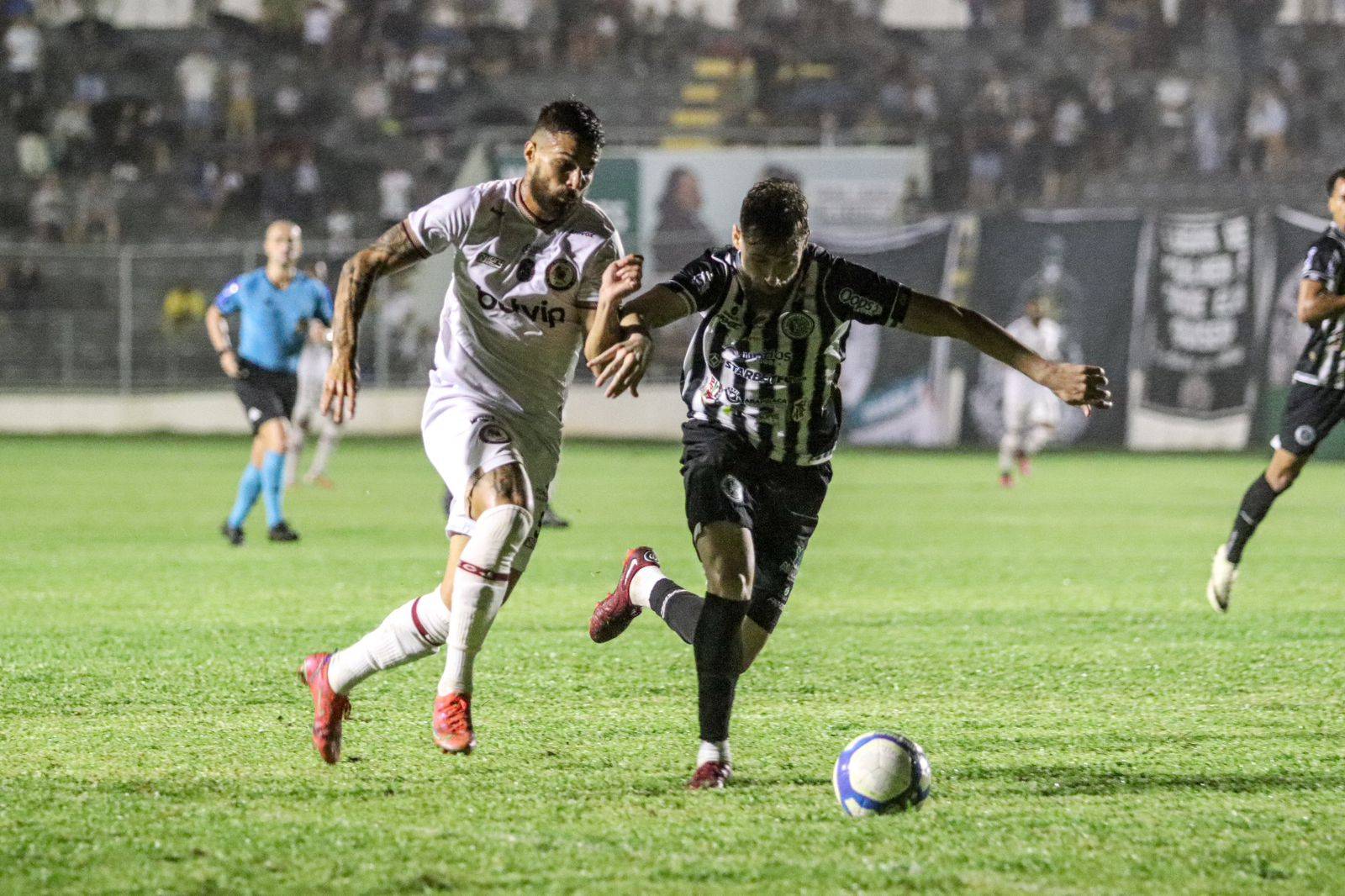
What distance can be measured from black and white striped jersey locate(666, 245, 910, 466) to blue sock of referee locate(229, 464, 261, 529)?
7590 mm

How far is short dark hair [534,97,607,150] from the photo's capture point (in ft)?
17.8

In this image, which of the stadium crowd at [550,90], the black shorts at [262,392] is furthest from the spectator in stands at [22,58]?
the black shorts at [262,392]

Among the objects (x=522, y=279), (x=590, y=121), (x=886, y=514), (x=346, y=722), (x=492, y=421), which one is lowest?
(x=886, y=514)

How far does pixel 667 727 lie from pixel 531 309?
62.9 inches

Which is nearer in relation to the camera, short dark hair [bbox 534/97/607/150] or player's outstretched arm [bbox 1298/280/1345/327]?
short dark hair [bbox 534/97/607/150]

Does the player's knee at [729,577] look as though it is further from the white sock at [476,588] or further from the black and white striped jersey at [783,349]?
the white sock at [476,588]

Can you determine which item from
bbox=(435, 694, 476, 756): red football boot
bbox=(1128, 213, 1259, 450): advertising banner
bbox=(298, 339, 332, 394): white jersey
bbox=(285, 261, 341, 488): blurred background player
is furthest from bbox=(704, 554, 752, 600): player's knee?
bbox=(1128, 213, 1259, 450): advertising banner

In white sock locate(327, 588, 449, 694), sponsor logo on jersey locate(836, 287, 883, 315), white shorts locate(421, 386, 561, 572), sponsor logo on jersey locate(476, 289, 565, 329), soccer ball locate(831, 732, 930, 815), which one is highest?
sponsor logo on jersey locate(836, 287, 883, 315)

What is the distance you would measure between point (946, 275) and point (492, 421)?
21715 millimetres

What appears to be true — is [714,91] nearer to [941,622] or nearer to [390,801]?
[941,622]

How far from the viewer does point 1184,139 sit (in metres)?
31.5

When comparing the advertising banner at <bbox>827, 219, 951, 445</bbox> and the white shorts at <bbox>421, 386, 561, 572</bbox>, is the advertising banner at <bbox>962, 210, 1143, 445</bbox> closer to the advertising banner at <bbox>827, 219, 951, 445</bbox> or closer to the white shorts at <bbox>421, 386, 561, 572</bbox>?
the advertising banner at <bbox>827, 219, 951, 445</bbox>

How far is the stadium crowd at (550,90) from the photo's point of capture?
3008 centimetres

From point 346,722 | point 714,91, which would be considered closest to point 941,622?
point 346,722
